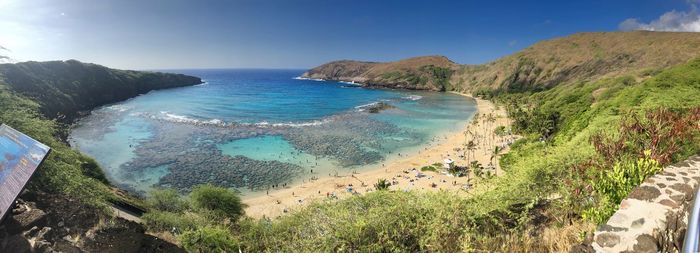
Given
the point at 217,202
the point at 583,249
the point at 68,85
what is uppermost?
the point at 583,249

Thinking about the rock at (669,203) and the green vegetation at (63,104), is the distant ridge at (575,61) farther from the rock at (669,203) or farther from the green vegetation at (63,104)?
the green vegetation at (63,104)

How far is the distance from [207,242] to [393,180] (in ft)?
90.8

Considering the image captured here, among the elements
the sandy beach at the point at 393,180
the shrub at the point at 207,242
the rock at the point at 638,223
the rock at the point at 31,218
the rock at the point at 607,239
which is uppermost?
the rock at the point at 638,223

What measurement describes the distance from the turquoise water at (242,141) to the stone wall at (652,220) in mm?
35314

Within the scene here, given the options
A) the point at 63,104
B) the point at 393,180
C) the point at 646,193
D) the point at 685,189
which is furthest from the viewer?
the point at 63,104

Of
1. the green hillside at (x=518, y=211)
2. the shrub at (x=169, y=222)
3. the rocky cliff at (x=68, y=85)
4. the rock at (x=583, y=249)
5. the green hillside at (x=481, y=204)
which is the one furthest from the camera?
the rocky cliff at (x=68, y=85)

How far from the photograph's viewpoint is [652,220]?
6.57 m

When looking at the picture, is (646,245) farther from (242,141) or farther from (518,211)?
(242,141)

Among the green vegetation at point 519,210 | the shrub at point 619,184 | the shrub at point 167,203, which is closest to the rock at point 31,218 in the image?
the green vegetation at point 519,210

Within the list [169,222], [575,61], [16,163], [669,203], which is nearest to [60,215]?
[16,163]

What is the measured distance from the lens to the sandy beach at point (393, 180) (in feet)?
111

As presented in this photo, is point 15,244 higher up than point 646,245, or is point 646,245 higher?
point 646,245

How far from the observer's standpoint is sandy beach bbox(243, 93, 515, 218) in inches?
1335

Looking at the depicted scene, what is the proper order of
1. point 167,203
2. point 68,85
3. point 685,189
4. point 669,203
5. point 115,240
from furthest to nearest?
point 68,85 → point 167,203 → point 115,240 → point 685,189 → point 669,203
